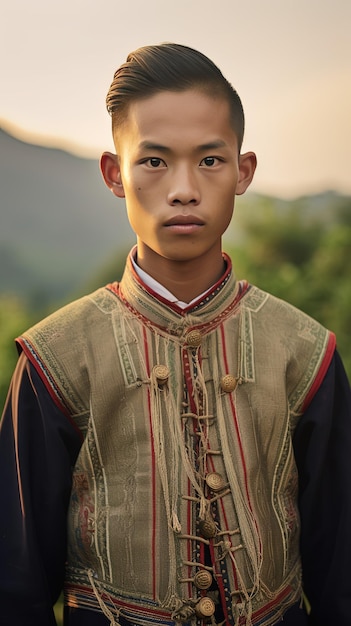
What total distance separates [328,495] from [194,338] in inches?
20.0

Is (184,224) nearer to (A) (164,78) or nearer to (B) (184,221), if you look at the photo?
(B) (184,221)

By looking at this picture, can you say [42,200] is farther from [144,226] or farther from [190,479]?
[190,479]

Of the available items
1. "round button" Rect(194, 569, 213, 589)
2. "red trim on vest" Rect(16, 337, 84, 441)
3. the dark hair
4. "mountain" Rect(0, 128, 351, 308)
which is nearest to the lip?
the dark hair

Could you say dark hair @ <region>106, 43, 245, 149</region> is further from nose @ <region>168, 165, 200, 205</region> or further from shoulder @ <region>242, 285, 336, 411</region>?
shoulder @ <region>242, 285, 336, 411</region>

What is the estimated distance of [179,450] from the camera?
5.54 ft

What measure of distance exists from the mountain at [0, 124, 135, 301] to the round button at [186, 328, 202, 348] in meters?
1.19

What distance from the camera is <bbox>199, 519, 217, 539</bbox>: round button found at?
1648 millimetres

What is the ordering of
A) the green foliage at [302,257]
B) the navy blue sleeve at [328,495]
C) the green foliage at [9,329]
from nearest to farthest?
the navy blue sleeve at [328,495]
the green foliage at [9,329]
the green foliage at [302,257]

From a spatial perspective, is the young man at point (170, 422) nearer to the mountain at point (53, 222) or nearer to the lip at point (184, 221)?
the lip at point (184, 221)

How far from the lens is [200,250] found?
1.70 meters

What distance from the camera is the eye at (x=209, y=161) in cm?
167

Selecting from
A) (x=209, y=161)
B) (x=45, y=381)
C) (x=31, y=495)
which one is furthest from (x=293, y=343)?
(x=31, y=495)

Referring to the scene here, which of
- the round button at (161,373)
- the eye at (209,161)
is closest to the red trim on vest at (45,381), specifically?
the round button at (161,373)

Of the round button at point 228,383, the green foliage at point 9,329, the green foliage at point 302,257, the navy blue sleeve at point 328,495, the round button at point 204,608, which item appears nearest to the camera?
the round button at point 204,608
